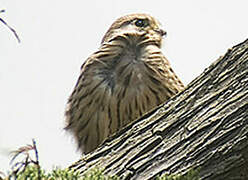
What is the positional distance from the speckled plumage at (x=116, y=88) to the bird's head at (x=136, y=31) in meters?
0.01

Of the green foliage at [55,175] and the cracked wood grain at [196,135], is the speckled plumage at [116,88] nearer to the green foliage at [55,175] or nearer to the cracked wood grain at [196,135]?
the cracked wood grain at [196,135]

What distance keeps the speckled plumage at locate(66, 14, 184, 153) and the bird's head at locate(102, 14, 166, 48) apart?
0.01 meters

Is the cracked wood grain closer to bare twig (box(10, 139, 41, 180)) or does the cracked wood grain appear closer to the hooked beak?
bare twig (box(10, 139, 41, 180))

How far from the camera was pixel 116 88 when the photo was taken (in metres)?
5.02

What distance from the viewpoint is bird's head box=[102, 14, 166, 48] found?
17.9 feet

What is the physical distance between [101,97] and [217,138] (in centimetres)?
262

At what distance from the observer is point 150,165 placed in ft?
8.61

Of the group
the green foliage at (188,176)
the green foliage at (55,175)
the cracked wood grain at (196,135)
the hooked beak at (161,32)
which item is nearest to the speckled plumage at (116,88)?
the hooked beak at (161,32)

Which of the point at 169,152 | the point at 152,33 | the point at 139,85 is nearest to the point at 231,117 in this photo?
the point at 169,152

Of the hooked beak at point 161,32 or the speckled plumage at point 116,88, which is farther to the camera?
the hooked beak at point 161,32

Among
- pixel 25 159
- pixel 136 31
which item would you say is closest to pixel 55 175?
pixel 25 159

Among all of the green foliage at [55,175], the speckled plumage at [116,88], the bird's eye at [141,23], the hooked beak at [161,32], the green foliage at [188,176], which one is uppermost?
the bird's eye at [141,23]

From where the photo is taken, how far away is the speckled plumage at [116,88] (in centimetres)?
492

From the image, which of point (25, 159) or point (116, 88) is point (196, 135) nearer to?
point (25, 159)
